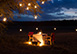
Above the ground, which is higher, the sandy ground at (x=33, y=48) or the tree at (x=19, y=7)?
the tree at (x=19, y=7)

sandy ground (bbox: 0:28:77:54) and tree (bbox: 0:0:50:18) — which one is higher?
tree (bbox: 0:0:50:18)

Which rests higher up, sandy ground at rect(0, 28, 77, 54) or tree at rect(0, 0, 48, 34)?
tree at rect(0, 0, 48, 34)

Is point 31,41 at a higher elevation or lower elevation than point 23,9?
lower

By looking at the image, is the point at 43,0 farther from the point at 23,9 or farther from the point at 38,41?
the point at 38,41

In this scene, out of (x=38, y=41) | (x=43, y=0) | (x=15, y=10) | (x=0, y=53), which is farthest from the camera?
(x=38, y=41)

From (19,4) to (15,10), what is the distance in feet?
2.54

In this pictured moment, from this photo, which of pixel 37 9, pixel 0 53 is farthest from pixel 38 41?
pixel 0 53

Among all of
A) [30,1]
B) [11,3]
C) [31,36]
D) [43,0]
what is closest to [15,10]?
[11,3]

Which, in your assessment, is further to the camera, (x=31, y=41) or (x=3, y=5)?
(x=31, y=41)

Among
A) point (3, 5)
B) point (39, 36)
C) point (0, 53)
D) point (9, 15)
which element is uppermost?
point (3, 5)

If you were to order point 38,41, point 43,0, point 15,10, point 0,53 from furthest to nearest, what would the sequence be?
point 38,41 → point 15,10 → point 43,0 → point 0,53

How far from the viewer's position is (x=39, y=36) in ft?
31.5

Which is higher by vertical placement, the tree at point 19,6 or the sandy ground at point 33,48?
the tree at point 19,6

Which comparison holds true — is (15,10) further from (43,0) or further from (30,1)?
(43,0)
